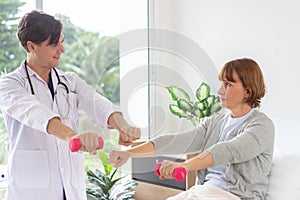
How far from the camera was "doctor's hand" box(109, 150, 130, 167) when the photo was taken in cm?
163

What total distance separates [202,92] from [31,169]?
861mm

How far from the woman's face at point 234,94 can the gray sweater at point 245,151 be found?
7 cm

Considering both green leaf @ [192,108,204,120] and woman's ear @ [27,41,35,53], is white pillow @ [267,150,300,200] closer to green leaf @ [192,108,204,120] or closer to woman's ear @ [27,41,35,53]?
green leaf @ [192,108,204,120]

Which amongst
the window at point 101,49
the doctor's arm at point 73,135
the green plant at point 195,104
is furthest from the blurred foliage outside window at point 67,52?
the green plant at point 195,104

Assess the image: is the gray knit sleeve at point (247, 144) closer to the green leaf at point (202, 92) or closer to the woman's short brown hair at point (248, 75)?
the woman's short brown hair at point (248, 75)

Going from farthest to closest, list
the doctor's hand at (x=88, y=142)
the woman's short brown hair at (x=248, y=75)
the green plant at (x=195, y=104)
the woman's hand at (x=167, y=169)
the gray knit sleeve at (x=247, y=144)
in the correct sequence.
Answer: the green plant at (x=195, y=104), the woman's short brown hair at (x=248, y=75), the gray knit sleeve at (x=247, y=144), the woman's hand at (x=167, y=169), the doctor's hand at (x=88, y=142)

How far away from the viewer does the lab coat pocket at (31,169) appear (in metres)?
1.76

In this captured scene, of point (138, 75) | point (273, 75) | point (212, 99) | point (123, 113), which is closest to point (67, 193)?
Result: point (123, 113)

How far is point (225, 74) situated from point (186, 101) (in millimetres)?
278

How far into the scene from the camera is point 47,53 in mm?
1774

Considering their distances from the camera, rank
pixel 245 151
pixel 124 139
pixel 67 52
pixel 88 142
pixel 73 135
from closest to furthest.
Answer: pixel 88 142
pixel 73 135
pixel 124 139
pixel 245 151
pixel 67 52

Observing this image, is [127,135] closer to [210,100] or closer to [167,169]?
[167,169]

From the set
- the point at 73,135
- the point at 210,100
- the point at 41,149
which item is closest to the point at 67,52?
the point at 210,100

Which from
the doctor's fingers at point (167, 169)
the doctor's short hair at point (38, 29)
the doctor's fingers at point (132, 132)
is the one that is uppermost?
the doctor's short hair at point (38, 29)
